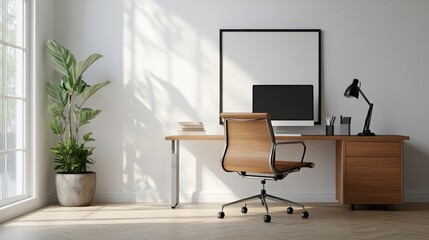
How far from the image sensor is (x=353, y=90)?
18.1ft

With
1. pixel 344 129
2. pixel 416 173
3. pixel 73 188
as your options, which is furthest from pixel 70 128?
pixel 416 173

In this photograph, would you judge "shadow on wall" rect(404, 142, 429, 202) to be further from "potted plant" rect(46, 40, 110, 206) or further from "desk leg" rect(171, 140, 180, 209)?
"potted plant" rect(46, 40, 110, 206)

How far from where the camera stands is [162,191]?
5.93 metres

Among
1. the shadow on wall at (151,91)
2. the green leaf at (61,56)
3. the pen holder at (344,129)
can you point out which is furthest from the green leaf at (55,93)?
the pen holder at (344,129)

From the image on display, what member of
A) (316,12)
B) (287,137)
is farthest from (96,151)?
(316,12)

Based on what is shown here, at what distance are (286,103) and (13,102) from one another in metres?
2.62

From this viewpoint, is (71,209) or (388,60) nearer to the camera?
(71,209)

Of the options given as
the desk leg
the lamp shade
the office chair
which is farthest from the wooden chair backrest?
the lamp shade

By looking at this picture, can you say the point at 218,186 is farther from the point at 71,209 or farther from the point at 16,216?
the point at 16,216

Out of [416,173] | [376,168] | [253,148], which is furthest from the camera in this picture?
[416,173]

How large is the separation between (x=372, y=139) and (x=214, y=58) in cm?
184

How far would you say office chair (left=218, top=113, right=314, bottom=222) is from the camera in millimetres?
4691

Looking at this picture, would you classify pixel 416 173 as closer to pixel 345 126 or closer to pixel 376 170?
pixel 376 170

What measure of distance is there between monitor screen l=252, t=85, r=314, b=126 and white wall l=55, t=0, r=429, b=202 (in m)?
0.33
